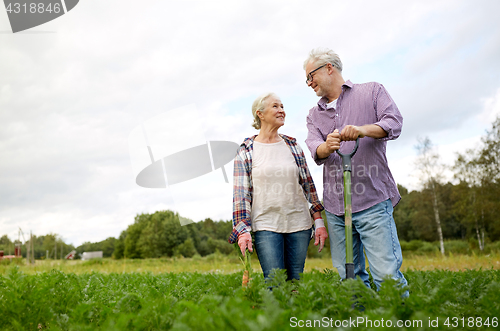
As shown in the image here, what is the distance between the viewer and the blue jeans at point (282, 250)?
11.8 ft

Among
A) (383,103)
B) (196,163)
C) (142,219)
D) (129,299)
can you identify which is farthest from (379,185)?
(142,219)

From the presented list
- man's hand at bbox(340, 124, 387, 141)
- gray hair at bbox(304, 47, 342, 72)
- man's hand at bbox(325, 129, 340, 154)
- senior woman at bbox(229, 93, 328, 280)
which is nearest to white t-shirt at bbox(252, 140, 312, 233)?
senior woman at bbox(229, 93, 328, 280)

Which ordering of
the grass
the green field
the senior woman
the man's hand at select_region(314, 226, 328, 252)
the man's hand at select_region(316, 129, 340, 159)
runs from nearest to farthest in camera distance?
the green field, the man's hand at select_region(316, 129, 340, 159), the senior woman, the man's hand at select_region(314, 226, 328, 252), the grass

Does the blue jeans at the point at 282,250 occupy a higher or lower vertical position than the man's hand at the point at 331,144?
lower

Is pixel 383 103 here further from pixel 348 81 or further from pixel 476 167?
pixel 476 167

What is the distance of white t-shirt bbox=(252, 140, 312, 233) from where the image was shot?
3.71 meters

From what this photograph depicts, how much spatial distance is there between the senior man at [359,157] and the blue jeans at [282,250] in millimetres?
343

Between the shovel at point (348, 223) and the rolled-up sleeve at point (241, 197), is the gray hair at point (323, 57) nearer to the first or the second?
the shovel at point (348, 223)

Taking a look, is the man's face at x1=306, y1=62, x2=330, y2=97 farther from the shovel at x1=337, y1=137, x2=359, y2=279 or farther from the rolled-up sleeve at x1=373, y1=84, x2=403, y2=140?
the shovel at x1=337, y1=137, x2=359, y2=279

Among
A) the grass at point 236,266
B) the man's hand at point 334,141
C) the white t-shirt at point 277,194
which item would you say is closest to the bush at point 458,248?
the grass at point 236,266

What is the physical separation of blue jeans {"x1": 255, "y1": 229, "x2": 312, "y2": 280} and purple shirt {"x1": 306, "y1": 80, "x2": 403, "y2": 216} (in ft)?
1.61

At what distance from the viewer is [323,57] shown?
143 inches

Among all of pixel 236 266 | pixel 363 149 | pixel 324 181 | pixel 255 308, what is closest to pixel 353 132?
pixel 363 149

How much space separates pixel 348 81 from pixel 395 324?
252 centimetres
